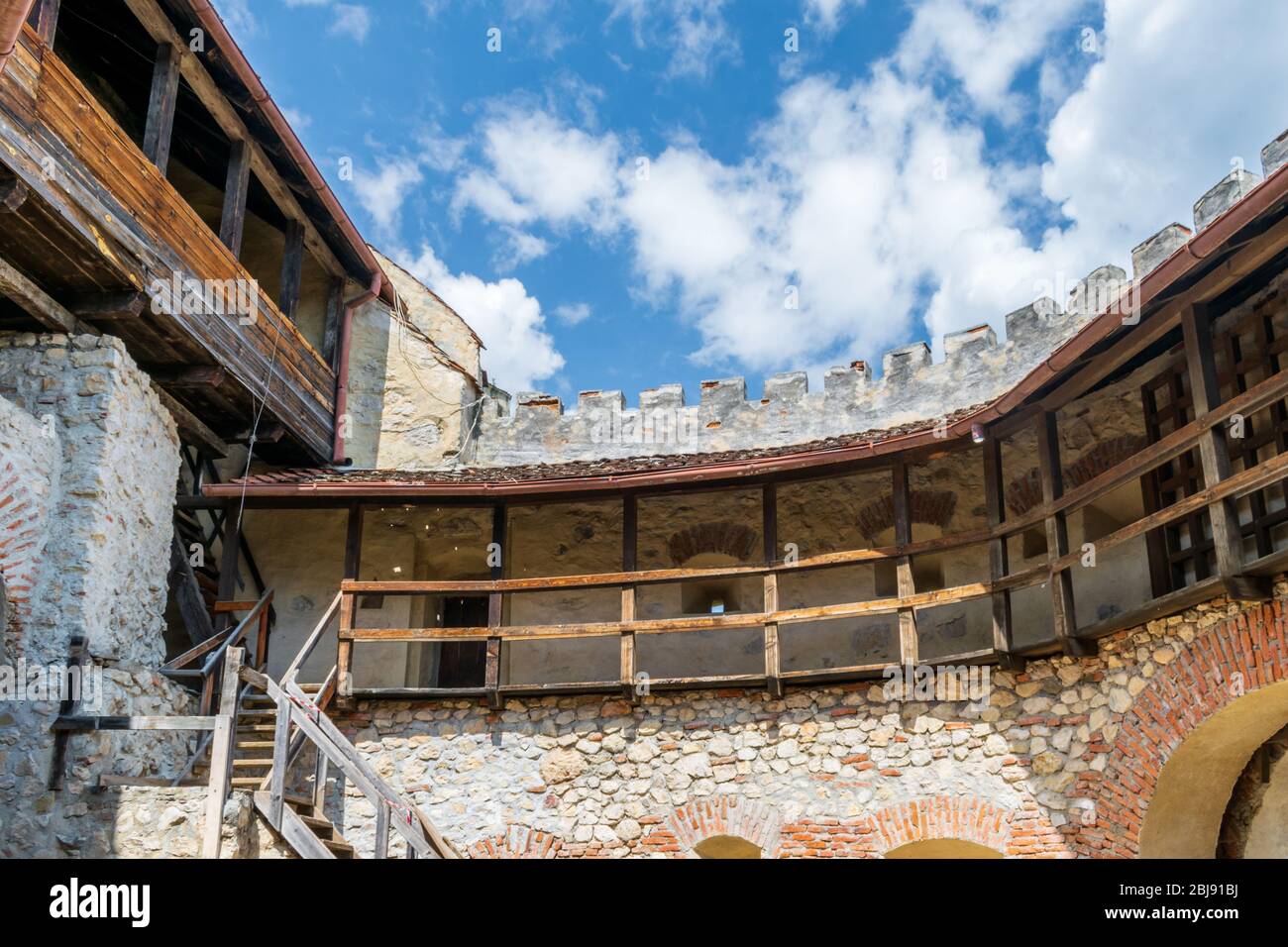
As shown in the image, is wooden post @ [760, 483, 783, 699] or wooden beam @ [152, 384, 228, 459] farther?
wooden beam @ [152, 384, 228, 459]

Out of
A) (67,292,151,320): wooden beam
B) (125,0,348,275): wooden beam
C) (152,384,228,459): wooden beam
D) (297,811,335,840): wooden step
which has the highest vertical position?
(125,0,348,275): wooden beam

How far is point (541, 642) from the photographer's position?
42.9ft

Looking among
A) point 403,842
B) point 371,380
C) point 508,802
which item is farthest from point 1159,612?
point 371,380

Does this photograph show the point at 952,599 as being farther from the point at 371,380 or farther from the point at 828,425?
the point at 371,380

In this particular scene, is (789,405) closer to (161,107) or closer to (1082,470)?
(1082,470)

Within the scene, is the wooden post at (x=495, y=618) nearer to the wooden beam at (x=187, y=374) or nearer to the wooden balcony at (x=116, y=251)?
the wooden balcony at (x=116, y=251)

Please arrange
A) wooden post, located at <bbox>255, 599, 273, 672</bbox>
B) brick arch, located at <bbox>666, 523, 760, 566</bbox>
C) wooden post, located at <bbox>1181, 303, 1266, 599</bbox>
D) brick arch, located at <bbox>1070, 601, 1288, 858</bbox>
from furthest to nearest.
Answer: brick arch, located at <bbox>666, 523, 760, 566</bbox>, wooden post, located at <bbox>255, 599, 273, 672</bbox>, brick arch, located at <bbox>1070, 601, 1288, 858</bbox>, wooden post, located at <bbox>1181, 303, 1266, 599</bbox>

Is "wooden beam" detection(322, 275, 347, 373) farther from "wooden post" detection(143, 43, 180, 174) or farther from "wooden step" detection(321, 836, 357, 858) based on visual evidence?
"wooden step" detection(321, 836, 357, 858)

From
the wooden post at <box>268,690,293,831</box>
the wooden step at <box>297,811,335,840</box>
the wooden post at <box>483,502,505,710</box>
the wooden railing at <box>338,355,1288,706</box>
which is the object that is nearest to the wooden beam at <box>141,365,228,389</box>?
the wooden railing at <box>338,355,1288,706</box>

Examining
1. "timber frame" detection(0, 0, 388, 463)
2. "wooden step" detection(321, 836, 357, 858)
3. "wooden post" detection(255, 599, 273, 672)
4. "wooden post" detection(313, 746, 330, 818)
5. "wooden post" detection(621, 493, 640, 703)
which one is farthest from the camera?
"wooden post" detection(255, 599, 273, 672)

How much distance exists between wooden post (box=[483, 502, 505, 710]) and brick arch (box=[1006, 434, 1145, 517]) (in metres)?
5.04

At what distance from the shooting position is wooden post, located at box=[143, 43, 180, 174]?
1134 cm

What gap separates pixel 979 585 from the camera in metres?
10.2
